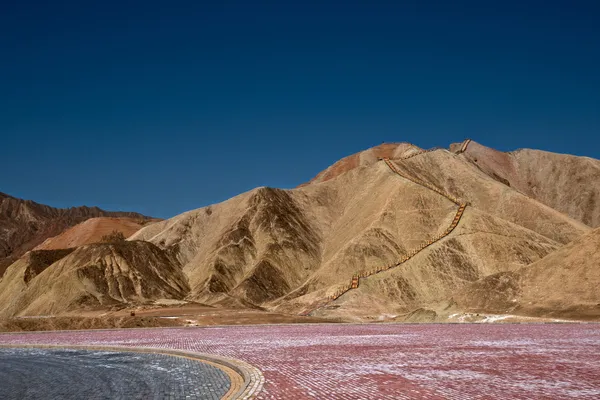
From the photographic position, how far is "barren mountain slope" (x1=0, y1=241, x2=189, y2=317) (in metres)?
86.7

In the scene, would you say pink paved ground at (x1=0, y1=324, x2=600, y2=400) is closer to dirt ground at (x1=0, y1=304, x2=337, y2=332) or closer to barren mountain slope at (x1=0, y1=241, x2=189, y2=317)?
dirt ground at (x1=0, y1=304, x2=337, y2=332)

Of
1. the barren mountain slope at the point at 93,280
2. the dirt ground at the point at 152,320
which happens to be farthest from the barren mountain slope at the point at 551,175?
the dirt ground at the point at 152,320

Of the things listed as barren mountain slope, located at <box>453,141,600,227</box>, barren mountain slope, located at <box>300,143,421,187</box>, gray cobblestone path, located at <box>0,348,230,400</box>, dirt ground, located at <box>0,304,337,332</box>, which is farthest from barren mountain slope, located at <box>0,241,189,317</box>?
barren mountain slope, located at <box>300,143,421,187</box>

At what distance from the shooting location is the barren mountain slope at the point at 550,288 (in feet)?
176

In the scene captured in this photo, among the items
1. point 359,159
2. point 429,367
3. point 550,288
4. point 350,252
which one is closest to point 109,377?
point 429,367

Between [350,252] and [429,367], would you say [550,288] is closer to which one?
[350,252]

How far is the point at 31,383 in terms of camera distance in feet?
59.6

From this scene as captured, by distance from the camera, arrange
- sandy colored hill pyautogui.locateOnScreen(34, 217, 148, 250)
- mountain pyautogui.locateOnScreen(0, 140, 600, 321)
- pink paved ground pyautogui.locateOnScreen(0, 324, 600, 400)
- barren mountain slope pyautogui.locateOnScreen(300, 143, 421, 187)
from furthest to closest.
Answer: barren mountain slope pyautogui.locateOnScreen(300, 143, 421, 187), sandy colored hill pyautogui.locateOnScreen(34, 217, 148, 250), mountain pyautogui.locateOnScreen(0, 140, 600, 321), pink paved ground pyautogui.locateOnScreen(0, 324, 600, 400)

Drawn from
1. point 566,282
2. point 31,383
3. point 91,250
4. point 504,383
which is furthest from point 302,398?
point 91,250

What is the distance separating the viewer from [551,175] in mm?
134000

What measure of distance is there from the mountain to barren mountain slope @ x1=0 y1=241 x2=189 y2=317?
22cm

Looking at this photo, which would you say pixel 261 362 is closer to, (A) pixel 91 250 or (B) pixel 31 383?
(B) pixel 31 383

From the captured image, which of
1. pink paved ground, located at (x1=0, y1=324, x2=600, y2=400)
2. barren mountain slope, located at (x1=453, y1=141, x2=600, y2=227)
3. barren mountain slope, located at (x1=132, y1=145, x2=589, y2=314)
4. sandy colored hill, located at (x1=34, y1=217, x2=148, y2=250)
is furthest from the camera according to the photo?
sandy colored hill, located at (x1=34, y1=217, x2=148, y2=250)

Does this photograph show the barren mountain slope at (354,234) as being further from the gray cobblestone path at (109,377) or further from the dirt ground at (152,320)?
the gray cobblestone path at (109,377)
